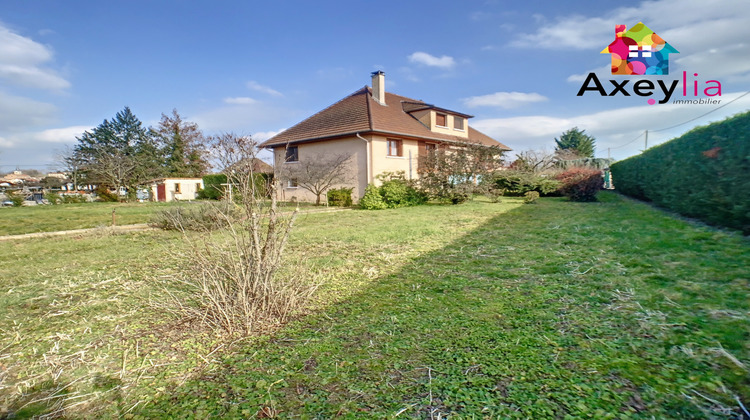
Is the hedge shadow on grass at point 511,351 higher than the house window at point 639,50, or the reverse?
the house window at point 639,50

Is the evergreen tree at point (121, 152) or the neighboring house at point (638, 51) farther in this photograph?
the evergreen tree at point (121, 152)

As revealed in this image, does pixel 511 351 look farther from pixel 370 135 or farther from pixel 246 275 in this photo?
pixel 370 135

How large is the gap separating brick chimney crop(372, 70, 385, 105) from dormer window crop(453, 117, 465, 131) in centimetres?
579

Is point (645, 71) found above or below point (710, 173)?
above

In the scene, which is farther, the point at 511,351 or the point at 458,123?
the point at 458,123

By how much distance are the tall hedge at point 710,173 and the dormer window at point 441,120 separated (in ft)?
43.7

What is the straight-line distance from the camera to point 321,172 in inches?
666

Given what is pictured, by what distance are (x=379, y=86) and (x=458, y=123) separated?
22.2 feet

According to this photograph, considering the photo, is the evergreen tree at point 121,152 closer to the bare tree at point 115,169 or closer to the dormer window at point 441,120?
the bare tree at point 115,169

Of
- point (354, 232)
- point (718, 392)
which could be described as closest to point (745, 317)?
point (718, 392)

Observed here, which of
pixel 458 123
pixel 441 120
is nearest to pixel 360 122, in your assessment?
A: pixel 441 120

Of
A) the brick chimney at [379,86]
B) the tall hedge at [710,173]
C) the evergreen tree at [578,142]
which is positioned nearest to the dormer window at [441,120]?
the brick chimney at [379,86]

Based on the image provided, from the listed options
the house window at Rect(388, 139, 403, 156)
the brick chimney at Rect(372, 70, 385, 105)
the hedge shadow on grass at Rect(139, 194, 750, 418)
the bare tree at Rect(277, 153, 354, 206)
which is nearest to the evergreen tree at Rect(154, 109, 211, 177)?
the bare tree at Rect(277, 153, 354, 206)

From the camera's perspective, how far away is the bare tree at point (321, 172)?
1706 centimetres
